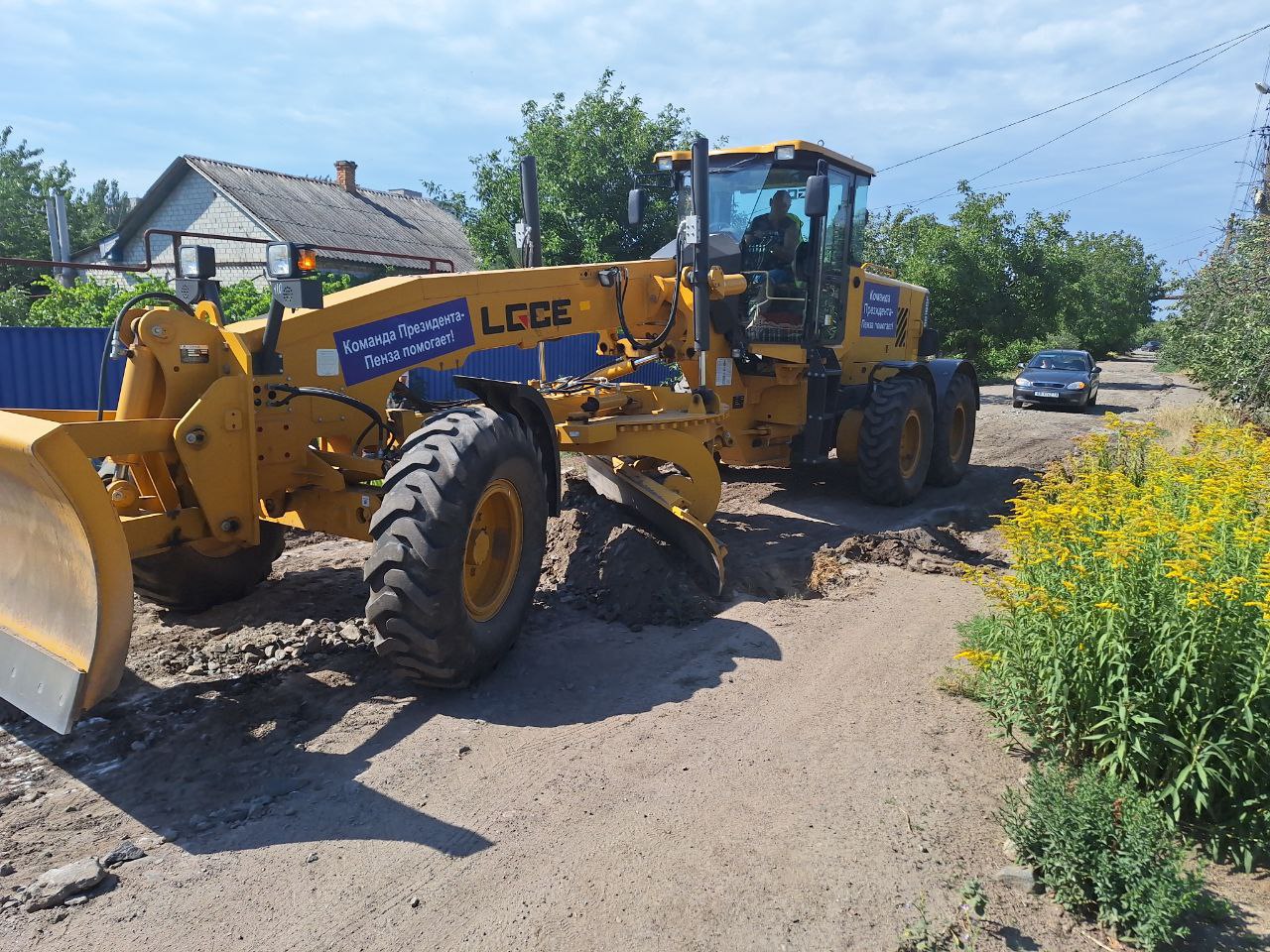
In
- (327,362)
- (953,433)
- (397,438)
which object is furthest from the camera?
(953,433)

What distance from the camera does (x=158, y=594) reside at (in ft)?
17.9

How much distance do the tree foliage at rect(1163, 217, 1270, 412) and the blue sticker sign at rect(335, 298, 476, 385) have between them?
12.7m

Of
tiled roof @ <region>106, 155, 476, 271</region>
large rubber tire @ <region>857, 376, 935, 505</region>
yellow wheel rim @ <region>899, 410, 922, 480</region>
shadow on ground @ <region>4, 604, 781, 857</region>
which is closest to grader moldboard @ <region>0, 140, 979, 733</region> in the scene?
shadow on ground @ <region>4, 604, 781, 857</region>

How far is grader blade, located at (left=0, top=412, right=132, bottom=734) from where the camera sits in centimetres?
340

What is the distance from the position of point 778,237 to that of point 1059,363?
1596 centimetres

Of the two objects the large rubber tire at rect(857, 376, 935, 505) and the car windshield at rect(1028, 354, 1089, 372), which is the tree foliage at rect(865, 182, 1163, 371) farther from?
the large rubber tire at rect(857, 376, 935, 505)

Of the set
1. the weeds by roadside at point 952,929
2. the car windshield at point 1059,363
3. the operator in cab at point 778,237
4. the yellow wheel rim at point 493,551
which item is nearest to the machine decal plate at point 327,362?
the yellow wheel rim at point 493,551

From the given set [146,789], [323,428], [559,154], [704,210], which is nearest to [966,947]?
[146,789]

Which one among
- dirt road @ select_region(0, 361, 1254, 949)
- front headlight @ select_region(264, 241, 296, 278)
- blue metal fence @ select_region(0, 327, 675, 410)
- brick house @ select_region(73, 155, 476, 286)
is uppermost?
brick house @ select_region(73, 155, 476, 286)

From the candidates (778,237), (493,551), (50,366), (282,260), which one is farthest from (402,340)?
(50,366)

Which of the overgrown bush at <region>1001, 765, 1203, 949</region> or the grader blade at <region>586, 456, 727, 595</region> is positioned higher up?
the grader blade at <region>586, 456, 727, 595</region>

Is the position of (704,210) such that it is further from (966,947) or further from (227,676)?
(966,947)

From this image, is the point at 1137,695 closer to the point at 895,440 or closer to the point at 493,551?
the point at 493,551

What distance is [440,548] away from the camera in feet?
13.9
